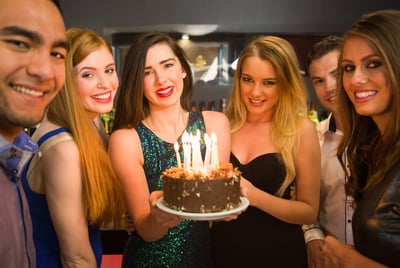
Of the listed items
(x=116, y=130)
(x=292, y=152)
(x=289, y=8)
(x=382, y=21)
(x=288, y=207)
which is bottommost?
(x=288, y=207)

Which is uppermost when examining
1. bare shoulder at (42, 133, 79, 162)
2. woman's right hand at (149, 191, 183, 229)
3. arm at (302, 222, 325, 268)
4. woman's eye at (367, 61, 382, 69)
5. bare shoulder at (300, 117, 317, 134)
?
woman's eye at (367, 61, 382, 69)

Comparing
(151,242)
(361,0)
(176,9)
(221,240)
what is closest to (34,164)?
(151,242)

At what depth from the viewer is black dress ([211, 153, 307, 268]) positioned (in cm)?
223

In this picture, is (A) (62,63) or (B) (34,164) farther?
(B) (34,164)

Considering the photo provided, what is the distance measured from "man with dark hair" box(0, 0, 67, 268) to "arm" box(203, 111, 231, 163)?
3.38 feet

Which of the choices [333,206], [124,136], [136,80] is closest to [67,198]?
[124,136]

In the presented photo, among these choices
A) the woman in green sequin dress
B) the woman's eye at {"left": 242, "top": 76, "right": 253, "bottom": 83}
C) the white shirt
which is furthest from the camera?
the white shirt

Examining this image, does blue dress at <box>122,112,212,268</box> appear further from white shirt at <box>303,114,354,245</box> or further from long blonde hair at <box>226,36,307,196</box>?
white shirt at <box>303,114,354,245</box>

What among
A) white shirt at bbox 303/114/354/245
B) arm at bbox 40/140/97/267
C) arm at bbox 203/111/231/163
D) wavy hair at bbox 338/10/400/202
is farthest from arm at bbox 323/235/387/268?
arm at bbox 40/140/97/267

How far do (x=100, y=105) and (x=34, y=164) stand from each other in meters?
0.63

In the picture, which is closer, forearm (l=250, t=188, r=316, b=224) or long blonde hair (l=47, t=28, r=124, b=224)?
long blonde hair (l=47, t=28, r=124, b=224)

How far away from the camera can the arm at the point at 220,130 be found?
2244mm

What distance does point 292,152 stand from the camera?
2309 millimetres

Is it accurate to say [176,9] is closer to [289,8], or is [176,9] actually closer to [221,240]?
Result: [289,8]
